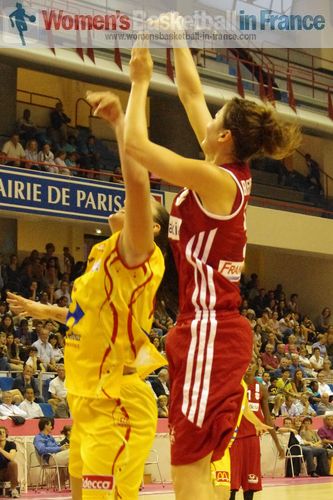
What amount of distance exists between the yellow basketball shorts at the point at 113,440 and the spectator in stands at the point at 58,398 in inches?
392

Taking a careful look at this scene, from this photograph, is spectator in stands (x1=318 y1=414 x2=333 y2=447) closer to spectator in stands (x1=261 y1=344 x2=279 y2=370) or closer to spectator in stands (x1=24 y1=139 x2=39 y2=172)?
spectator in stands (x1=261 y1=344 x2=279 y2=370)

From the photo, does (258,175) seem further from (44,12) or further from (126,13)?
(44,12)

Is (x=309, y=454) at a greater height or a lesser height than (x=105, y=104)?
lesser

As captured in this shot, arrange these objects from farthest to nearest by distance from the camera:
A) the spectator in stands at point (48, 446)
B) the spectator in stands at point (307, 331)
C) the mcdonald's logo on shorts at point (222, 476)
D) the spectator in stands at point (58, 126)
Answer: the spectator in stands at point (307, 331) → the spectator in stands at point (58, 126) → the spectator in stands at point (48, 446) → the mcdonald's logo on shorts at point (222, 476)

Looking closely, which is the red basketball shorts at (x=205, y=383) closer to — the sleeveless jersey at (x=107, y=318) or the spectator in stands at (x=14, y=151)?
the sleeveless jersey at (x=107, y=318)

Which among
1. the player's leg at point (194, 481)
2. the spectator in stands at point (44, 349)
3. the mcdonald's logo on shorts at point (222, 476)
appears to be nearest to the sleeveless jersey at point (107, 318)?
the player's leg at point (194, 481)

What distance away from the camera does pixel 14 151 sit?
1933cm

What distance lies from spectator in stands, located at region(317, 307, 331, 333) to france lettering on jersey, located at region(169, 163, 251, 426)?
22067 mm

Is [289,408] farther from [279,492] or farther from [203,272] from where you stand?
[203,272]

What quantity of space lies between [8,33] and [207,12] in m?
8.25

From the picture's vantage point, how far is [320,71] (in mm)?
29250

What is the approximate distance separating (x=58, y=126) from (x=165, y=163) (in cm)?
1971

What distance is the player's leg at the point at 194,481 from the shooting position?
342 centimetres

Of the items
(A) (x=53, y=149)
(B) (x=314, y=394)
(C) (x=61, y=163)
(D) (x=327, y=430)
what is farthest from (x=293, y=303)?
(C) (x=61, y=163)
